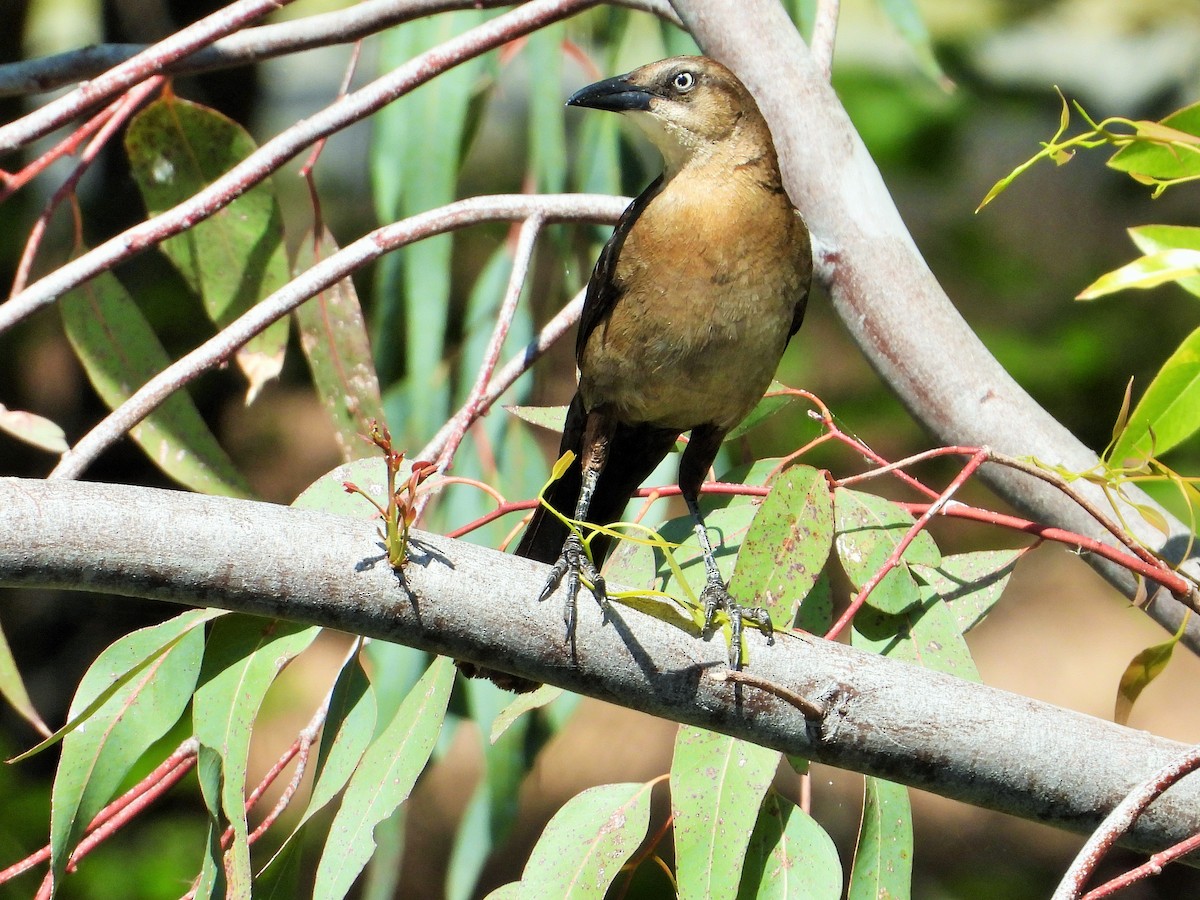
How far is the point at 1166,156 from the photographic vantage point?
1428 mm

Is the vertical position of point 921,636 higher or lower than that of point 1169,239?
lower

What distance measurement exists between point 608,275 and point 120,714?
960mm

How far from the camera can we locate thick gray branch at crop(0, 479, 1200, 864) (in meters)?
1.17

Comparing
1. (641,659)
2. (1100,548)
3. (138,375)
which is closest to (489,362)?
(641,659)

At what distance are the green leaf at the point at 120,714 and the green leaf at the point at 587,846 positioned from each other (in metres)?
0.48

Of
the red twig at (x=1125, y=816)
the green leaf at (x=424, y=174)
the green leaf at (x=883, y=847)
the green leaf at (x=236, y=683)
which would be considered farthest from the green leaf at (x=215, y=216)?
the red twig at (x=1125, y=816)

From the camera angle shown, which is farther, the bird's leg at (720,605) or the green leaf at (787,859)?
the green leaf at (787,859)

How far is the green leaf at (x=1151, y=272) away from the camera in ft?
4.00

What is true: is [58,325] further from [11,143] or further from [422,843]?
[11,143]

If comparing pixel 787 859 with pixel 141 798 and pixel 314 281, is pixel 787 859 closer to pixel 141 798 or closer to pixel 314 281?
pixel 141 798

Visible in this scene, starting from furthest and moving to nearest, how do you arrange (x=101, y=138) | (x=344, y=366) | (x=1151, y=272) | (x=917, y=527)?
1. (x=344, y=366)
2. (x=101, y=138)
3. (x=917, y=527)
4. (x=1151, y=272)

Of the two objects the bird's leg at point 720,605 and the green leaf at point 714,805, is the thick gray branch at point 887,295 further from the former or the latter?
the green leaf at point 714,805

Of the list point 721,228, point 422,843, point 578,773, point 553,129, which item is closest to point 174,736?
point 422,843

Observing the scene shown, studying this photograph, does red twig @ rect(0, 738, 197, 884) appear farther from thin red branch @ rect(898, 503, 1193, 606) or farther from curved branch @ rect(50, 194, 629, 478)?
thin red branch @ rect(898, 503, 1193, 606)
